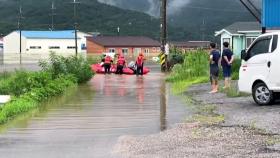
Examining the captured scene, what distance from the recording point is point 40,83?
21172mm

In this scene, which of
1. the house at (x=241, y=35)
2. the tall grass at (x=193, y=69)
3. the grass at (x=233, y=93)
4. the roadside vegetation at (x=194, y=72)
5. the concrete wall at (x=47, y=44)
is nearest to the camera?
the grass at (x=233, y=93)

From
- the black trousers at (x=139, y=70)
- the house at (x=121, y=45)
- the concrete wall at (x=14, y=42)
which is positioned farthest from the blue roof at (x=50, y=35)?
the black trousers at (x=139, y=70)

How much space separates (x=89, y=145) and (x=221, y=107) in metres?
Answer: 6.19

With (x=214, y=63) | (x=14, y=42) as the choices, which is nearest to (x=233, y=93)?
(x=214, y=63)

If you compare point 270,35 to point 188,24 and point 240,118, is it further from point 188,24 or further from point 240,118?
point 188,24

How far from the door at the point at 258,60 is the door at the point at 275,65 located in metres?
0.15

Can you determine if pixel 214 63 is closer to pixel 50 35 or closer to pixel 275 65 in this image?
pixel 275 65

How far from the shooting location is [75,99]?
19766mm

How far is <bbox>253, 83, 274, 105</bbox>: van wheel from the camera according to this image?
50.2 ft

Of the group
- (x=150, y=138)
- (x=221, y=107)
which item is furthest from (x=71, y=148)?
(x=221, y=107)

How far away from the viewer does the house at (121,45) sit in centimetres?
10025

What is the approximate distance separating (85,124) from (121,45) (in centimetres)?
8838

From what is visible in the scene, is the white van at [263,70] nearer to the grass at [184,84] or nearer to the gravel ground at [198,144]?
the gravel ground at [198,144]

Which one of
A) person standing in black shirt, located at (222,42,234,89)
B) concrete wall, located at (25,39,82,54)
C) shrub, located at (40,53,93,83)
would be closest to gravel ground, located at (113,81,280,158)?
person standing in black shirt, located at (222,42,234,89)
